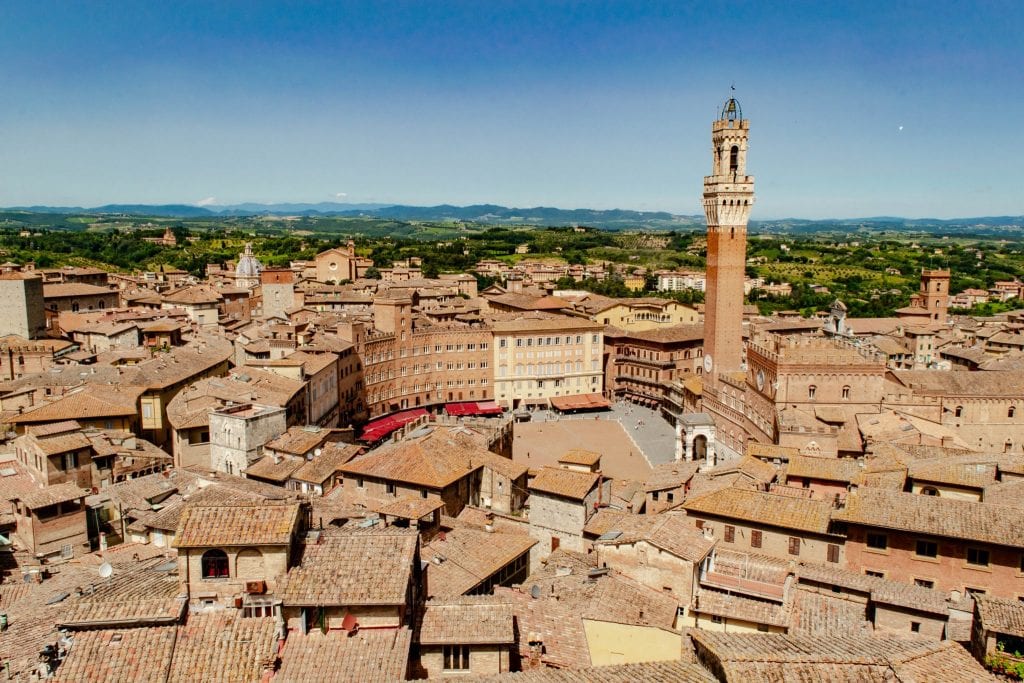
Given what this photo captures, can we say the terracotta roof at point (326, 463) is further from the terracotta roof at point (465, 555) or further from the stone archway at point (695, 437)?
the stone archway at point (695, 437)

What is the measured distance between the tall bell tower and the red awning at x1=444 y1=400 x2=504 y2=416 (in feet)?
69.8

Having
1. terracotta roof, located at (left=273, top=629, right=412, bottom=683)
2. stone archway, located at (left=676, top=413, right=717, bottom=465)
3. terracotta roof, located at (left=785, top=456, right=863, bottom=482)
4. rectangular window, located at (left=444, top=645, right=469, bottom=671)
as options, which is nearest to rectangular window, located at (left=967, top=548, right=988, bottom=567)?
terracotta roof, located at (left=785, top=456, right=863, bottom=482)

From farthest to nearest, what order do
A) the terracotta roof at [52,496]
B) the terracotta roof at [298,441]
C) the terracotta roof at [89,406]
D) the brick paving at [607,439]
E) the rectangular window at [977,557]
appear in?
the brick paving at [607,439] < the terracotta roof at [89,406] < the terracotta roof at [298,441] < the terracotta roof at [52,496] < the rectangular window at [977,557]

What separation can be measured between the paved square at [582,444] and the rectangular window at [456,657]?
3351cm

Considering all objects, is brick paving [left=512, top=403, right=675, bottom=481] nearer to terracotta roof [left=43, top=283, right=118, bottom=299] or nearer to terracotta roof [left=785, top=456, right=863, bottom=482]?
terracotta roof [left=785, top=456, right=863, bottom=482]

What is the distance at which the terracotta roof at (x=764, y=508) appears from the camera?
2691 cm

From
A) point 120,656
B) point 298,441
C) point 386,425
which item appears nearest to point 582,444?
point 386,425

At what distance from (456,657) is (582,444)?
1803 inches

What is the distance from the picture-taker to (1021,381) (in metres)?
54.3

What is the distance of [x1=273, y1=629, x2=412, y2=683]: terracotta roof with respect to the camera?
45.5ft

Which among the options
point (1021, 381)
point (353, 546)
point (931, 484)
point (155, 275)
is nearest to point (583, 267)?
point (155, 275)

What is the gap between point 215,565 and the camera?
15586 millimetres

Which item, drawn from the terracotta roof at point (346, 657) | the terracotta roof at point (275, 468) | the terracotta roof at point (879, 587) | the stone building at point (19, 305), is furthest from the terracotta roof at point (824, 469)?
the stone building at point (19, 305)

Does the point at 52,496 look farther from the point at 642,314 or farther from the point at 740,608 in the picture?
the point at 642,314
